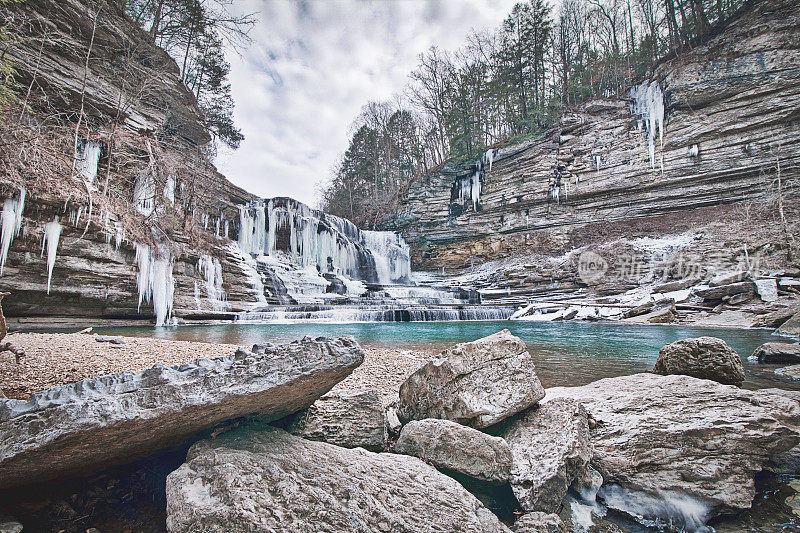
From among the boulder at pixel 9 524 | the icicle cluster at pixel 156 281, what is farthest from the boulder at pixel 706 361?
the icicle cluster at pixel 156 281

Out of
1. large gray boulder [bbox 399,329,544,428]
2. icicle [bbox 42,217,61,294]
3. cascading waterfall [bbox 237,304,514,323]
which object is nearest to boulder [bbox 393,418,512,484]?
large gray boulder [bbox 399,329,544,428]

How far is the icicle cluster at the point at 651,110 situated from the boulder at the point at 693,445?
69.5 feet

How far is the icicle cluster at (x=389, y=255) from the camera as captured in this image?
24.3 meters

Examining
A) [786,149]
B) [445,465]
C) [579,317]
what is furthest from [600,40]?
[445,465]

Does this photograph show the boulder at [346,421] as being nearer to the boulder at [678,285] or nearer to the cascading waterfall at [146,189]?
the cascading waterfall at [146,189]

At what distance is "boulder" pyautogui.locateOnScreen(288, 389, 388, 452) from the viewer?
191 centimetres

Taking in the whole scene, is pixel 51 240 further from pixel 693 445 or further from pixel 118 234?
pixel 693 445

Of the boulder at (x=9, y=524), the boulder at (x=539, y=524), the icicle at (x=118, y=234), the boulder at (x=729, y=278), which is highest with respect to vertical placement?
the icicle at (x=118, y=234)

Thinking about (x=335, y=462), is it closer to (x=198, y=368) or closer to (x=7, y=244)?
(x=198, y=368)

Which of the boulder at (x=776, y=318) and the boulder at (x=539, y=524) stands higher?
the boulder at (x=776, y=318)

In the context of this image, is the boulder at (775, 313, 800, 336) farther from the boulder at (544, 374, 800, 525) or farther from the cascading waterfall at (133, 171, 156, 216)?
the cascading waterfall at (133, 171, 156, 216)

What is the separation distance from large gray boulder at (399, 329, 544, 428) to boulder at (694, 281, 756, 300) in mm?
13200

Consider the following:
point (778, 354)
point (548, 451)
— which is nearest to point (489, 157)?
point (778, 354)

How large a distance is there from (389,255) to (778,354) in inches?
859
